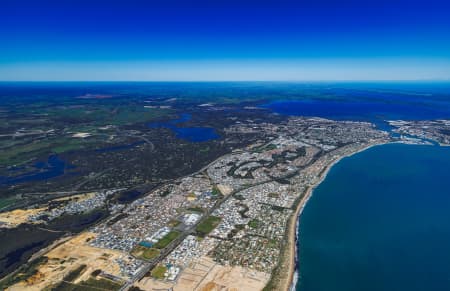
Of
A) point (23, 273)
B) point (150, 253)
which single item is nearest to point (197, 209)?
point (150, 253)

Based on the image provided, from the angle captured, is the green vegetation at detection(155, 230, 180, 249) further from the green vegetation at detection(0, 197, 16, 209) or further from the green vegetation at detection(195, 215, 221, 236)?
the green vegetation at detection(0, 197, 16, 209)

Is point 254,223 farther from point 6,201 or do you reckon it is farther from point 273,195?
point 6,201

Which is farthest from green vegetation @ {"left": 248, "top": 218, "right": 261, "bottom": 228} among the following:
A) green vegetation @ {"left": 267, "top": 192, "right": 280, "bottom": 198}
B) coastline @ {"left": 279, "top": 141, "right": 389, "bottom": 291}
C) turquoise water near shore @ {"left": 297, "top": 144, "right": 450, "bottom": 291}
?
green vegetation @ {"left": 267, "top": 192, "right": 280, "bottom": 198}

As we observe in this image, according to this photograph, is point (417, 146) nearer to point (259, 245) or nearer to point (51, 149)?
point (259, 245)

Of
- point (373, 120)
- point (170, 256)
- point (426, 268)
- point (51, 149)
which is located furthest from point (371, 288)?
point (373, 120)

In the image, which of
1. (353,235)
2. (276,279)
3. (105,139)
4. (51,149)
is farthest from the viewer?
(105,139)
